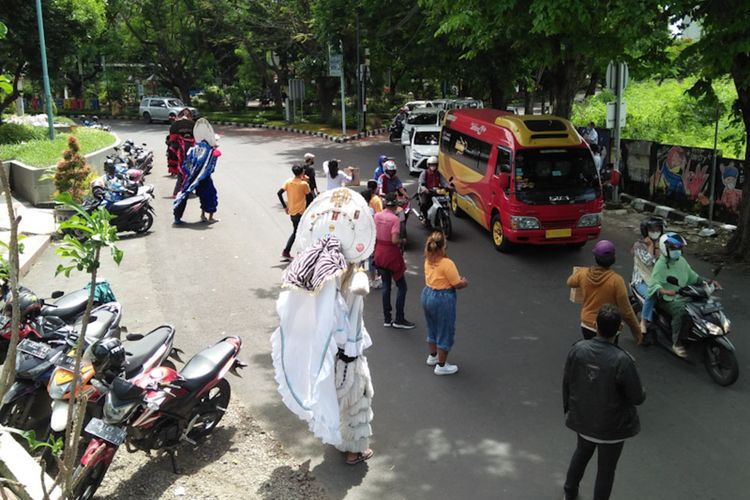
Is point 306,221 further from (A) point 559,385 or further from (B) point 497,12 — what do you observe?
(B) point 497,12

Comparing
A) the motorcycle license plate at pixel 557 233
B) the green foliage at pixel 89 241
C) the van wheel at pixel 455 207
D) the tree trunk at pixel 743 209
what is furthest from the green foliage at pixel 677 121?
the green foliage at pixel 89 241

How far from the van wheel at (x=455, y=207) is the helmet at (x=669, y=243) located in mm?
7648

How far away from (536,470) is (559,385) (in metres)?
1.72

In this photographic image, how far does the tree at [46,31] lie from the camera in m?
20.2

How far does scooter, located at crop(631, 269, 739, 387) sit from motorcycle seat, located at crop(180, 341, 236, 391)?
Result: 185 inches

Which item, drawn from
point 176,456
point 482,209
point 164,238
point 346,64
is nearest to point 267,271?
point 164,238

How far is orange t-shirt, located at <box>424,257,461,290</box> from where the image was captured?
7012mm

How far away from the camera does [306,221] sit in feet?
18.5

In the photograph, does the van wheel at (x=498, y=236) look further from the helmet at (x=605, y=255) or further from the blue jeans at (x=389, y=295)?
the helmet at (x=605, y=255)

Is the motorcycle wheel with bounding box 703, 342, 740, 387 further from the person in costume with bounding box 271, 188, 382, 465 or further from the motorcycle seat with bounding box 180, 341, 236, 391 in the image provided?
the motorcycle seat with bounding box 180, 341, 236, 391

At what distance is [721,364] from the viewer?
7121 millimetres

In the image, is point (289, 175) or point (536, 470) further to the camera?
point (289, 175)

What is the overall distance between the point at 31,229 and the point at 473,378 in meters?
9.82

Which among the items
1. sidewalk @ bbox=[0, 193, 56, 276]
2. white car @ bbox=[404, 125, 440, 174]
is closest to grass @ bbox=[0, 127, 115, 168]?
sidewalk @ bbox=[0, 193, 56, 276]
